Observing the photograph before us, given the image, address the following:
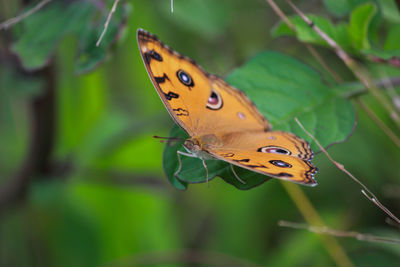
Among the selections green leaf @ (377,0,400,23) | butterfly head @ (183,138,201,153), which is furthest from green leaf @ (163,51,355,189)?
green leaf @ (377,0,400,23)

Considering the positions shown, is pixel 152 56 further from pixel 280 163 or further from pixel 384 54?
pixel 384 54

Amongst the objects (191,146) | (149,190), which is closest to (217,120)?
(191,146)

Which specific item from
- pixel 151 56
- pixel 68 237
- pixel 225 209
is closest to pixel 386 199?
pixel 225 209

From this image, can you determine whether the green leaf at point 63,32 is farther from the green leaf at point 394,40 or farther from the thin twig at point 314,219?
the thin twig at point 314,219

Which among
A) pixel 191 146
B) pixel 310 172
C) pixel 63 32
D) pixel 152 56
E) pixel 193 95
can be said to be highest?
pixel 63 32

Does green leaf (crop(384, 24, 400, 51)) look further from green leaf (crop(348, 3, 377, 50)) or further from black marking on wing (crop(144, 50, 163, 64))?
black marking on wing (crop(144, 50, 163, 64))

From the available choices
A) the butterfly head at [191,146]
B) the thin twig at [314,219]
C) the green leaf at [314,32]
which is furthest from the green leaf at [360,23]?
the thin twig at [314,219]
